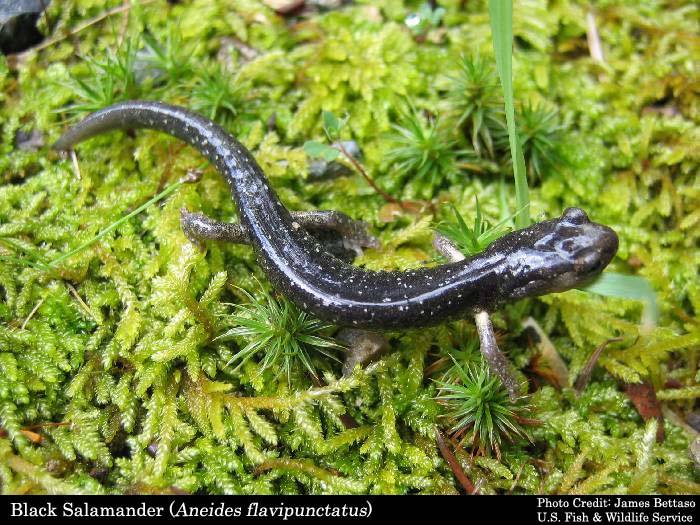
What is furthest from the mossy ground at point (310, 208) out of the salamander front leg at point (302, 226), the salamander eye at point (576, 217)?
the salamander eye at point (576, 217)

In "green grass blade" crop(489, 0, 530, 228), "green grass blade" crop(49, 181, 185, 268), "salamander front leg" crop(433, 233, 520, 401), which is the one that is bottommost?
"salamander front leg" crop(433, 233, 520, 401)

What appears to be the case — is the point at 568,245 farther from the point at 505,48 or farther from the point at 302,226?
the point at 302,226

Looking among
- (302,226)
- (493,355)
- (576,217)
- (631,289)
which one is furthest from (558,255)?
(302,226)

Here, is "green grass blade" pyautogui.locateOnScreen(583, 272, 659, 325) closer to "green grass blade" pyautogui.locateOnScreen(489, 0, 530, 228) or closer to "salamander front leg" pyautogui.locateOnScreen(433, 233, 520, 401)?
"salamander front leg" pyautogui.locateOnScreen(433, 233, 520, 401)
